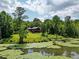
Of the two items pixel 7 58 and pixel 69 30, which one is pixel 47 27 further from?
pixel 7 58

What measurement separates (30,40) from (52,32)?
2595cm

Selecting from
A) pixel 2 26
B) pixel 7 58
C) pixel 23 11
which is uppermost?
pixel 23 11

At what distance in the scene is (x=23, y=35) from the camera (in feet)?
143

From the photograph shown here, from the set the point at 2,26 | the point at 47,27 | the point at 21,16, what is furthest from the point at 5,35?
the point at 47,27

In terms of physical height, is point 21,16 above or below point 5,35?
above

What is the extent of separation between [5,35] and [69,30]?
96.9 feet

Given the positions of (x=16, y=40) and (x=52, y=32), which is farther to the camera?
(x=52, y=32)

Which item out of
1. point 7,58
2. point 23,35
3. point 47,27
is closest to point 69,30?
point 47,27

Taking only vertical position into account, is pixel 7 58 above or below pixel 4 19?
below

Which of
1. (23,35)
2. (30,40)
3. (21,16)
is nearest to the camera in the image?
(23,35)

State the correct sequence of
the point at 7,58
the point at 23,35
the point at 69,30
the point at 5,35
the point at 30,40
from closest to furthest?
the point at 7,58, the point at 23,35, the point at 30,40, the point at 5,35, the point at 69,30

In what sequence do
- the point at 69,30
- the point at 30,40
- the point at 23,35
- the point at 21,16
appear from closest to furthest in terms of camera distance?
the point at 23,35 < the point at 30,40 < the point at 21,16 < the point at 69,30

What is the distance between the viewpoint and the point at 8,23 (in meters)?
52.6

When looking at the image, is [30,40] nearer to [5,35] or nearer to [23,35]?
[23,35]
